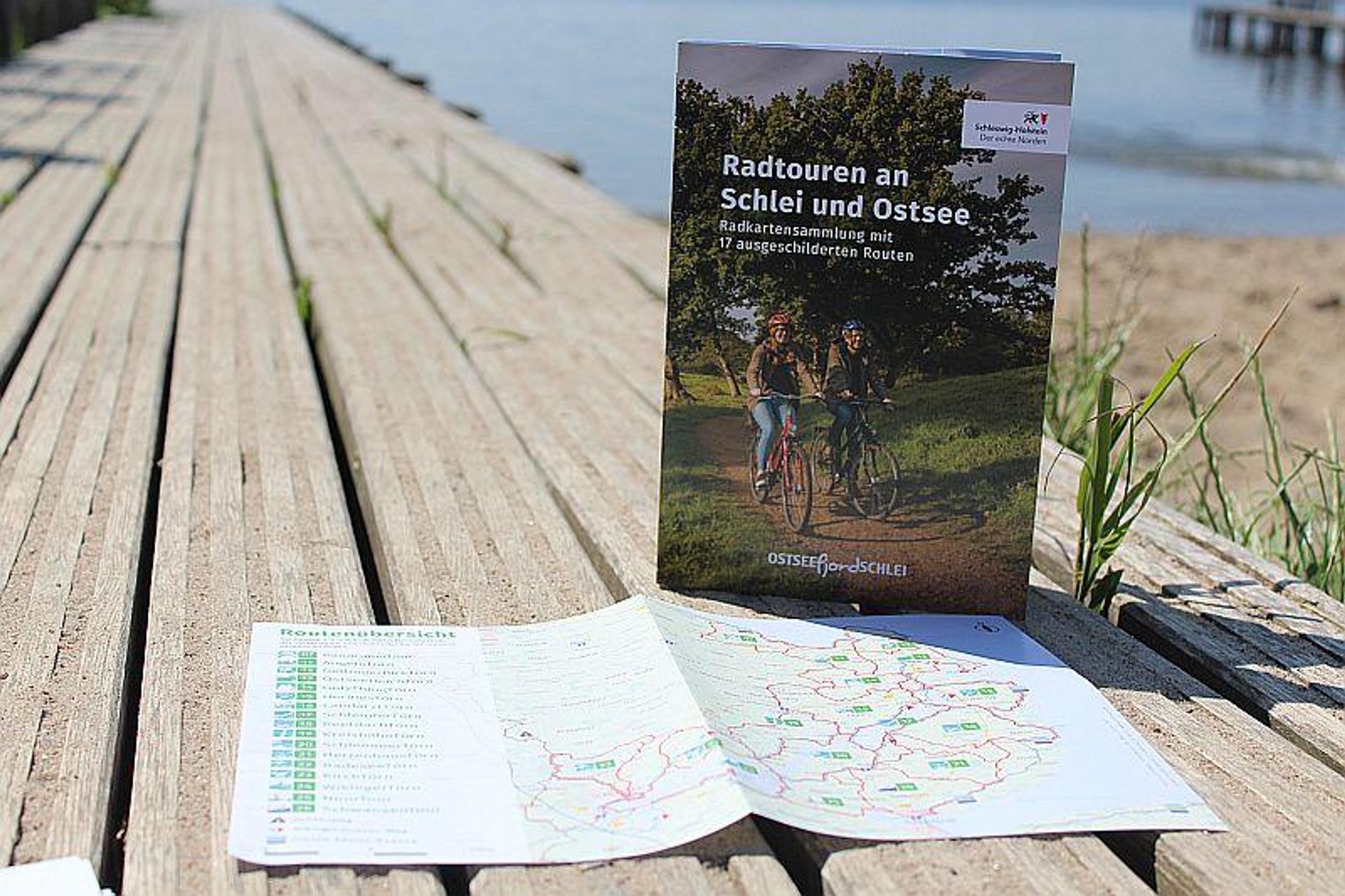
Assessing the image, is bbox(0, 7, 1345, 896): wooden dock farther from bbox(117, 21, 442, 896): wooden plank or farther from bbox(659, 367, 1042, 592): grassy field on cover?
bbox(659, 367, 1042, 592): grassy field on cover

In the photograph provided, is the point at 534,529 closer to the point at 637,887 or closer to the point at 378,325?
the point at 637,887

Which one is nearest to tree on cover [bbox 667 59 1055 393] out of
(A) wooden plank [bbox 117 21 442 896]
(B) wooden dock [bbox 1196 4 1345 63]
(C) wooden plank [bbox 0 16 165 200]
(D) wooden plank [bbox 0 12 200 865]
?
(A) wooden plank [bbox 117 21 442 896]

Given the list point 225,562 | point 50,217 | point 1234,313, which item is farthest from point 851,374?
point 1234,313

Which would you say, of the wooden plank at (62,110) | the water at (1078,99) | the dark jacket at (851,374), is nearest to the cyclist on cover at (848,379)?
the dark jacket at (851,374)

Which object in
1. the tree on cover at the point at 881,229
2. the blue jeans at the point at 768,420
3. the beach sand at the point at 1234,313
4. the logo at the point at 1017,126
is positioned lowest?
the beach sand at the point at 1234,313

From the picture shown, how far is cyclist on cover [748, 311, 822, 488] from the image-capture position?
6.77 feet

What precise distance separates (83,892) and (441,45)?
30.8 m

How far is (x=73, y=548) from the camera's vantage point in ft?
7.41

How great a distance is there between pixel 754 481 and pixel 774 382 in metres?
0.14

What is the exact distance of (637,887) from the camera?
145 cm

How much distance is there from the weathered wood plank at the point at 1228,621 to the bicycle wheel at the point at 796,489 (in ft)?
1.51

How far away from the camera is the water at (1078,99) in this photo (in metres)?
13.9

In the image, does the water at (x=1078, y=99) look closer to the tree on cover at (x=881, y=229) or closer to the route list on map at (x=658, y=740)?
the tree on cover at (x=881, y=229)

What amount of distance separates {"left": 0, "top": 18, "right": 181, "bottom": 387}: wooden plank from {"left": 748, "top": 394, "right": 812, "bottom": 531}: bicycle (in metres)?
1.82
